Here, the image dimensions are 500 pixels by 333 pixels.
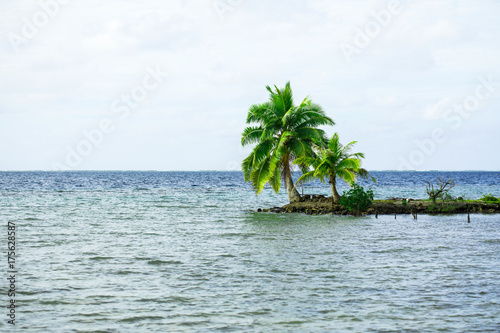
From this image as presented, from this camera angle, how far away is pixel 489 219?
106 ft

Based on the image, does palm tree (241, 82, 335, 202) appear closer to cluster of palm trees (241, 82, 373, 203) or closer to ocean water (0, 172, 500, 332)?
cluster of palm trees (241, 82, 373, 203)

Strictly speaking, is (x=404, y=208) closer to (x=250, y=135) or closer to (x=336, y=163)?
(x=336, y=163)

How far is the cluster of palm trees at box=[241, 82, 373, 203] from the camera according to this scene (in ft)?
121

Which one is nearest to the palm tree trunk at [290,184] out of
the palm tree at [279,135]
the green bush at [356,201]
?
the palm tree at [279,135]

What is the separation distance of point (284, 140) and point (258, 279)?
73.1 ft

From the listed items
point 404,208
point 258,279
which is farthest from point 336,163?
point 258,279

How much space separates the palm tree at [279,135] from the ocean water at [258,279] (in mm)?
10307

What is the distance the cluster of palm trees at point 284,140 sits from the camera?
121 feet

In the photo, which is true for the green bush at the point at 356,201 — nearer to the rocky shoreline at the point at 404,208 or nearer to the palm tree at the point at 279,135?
the rocky shoreline at the point at 404,208

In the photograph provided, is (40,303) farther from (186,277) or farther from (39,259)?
(39,259)

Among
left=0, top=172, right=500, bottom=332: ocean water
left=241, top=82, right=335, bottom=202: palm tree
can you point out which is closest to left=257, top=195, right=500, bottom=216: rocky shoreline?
left=241, top=82, right=335, bottom=202: palm tree

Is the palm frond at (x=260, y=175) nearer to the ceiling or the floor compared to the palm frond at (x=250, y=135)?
nearer to the floor

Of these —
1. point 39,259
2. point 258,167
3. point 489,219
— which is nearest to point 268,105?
point 258,167

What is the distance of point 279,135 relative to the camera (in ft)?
127
